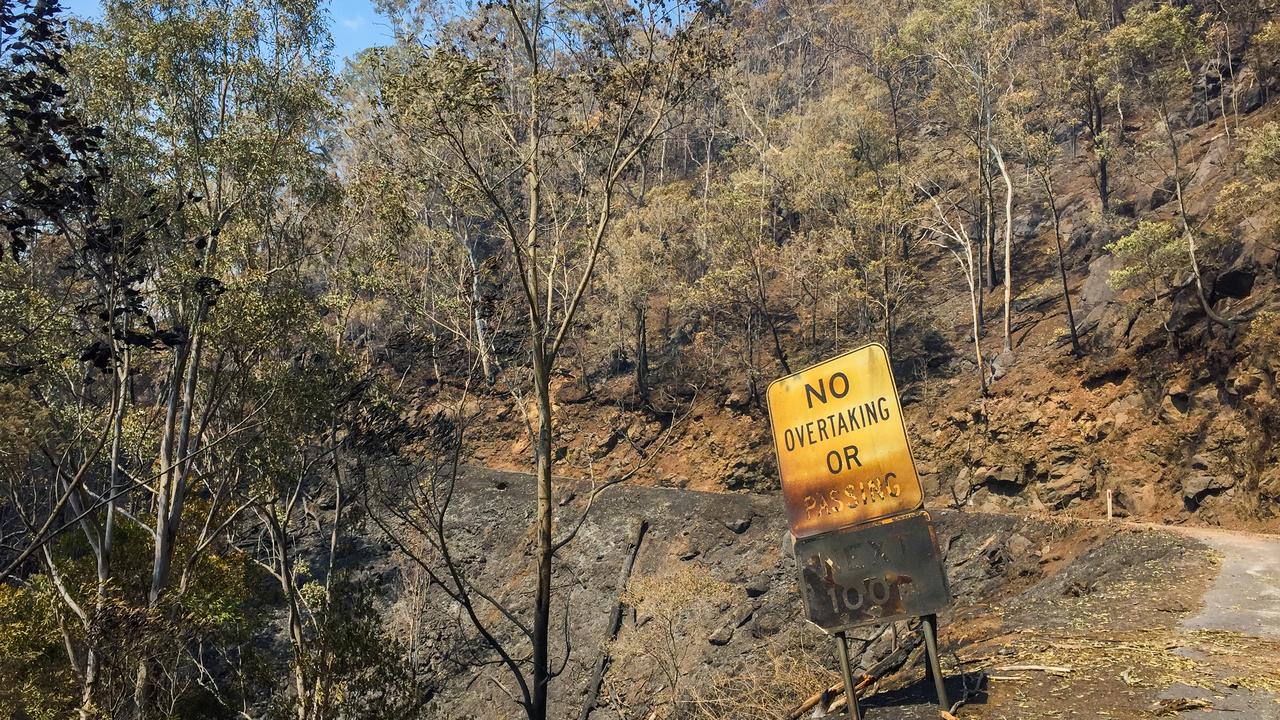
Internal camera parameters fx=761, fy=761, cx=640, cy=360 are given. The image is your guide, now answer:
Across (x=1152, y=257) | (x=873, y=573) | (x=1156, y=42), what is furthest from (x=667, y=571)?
(x=1156, y=42)

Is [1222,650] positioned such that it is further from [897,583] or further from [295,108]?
[295,108]

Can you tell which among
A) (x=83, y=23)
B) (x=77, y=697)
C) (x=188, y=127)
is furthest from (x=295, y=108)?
(x=77, y=697)

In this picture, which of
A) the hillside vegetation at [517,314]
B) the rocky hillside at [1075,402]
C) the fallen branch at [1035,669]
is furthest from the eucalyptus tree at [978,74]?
the fallen branch at [1035,669]

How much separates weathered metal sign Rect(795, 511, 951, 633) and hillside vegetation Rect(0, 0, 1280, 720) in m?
3.01

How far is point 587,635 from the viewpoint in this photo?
25.9m

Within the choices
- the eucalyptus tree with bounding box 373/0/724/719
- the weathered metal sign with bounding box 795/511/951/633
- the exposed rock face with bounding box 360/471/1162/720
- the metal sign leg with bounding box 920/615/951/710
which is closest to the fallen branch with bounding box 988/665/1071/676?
the metal sign leg with bounding box 920/615/951/710

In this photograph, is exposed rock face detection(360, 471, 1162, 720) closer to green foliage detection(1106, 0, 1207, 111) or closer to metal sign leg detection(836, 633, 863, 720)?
metal sign leg detection(836, 633, 863, 720)

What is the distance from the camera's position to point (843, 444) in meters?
6.64

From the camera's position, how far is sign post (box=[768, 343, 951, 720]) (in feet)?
20.6

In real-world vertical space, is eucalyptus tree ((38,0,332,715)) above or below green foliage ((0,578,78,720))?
above

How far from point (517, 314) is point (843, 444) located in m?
34.7

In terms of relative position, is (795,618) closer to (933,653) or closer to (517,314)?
(933,653)

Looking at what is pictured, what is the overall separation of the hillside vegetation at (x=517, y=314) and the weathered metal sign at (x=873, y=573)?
3.01 m

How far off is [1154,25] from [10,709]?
4306 centimetres
